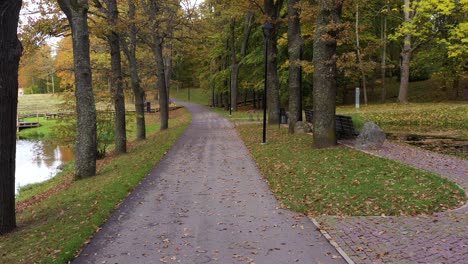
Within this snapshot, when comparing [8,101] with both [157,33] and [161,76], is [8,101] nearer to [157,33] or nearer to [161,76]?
[157,33]

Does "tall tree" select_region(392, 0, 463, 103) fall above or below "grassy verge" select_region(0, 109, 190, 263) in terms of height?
above

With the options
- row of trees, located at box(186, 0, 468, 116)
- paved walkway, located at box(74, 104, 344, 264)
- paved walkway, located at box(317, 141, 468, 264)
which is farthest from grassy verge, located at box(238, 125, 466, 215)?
row of trees, located at box(186, 0, 468, 116)

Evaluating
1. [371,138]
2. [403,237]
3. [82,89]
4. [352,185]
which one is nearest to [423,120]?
[371,138]

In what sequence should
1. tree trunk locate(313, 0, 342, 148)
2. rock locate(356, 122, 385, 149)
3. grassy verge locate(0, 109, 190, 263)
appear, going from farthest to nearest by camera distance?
1. rock locate(356, 122, 385, 149)
2. tree trunk locate(313, 0, 342, 148)
3. grassy verge locate(0, 109, 190, 263)

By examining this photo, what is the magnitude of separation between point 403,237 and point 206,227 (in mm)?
2906

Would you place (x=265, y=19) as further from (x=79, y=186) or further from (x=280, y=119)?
(x=79, y=186)

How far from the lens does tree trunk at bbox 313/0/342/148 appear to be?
1249 cm

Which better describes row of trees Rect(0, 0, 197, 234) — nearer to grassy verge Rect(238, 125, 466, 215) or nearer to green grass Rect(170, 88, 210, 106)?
grassy verge Rect(238, 125, 466, 215)

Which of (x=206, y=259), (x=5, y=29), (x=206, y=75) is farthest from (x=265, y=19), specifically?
(x=206, y=75)

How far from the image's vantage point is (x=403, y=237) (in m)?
5.78

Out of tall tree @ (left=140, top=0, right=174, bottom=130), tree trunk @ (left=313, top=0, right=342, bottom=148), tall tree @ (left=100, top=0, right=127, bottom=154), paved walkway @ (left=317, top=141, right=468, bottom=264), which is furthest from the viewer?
tall tree @ (left=140, top=0, right=174, bottom=130)

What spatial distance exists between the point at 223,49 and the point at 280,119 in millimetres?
22950

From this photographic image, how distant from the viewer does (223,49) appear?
146 feet

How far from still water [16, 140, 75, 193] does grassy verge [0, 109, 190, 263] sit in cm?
705
